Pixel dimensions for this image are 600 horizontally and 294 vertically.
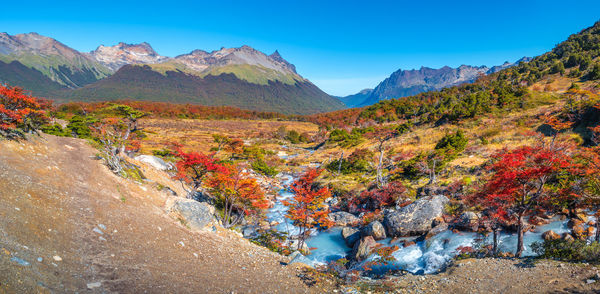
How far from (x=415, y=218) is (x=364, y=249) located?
491 cm

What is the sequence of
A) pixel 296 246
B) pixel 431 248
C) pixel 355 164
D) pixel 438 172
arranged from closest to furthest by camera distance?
pixel 431 248 < pixel 296 246 < pixel 438 172 < pixel 355 164

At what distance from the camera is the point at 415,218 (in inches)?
728

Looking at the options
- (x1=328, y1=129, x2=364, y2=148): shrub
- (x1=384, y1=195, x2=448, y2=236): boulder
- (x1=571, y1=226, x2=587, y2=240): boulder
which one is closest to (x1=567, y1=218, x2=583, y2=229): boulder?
(x1=571, y1=226, x2=587, y2=240): boulder

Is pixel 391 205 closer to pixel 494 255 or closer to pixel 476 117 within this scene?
pixel 494 255

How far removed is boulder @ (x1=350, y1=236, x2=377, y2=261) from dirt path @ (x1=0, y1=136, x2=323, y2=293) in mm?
6053

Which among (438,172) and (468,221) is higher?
(438,172)

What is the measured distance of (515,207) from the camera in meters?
14.1

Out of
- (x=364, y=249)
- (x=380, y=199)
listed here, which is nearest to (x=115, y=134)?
(x=364, y=249)

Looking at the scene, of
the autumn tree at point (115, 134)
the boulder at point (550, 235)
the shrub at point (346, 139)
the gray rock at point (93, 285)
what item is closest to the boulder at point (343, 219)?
the boulder at point (550, 235)

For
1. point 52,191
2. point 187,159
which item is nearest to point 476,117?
point 187,159

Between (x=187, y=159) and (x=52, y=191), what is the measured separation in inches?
385

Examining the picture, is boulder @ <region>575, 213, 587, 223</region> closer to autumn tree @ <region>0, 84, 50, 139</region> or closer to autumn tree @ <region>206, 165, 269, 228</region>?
autumn tree @ <region>206, 165, 269, 228</region>

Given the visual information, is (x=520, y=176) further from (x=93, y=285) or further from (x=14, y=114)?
(x=14, y=114)

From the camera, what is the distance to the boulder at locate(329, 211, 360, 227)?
22641 millimetres
